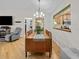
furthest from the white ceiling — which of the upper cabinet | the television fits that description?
the upper cabinet

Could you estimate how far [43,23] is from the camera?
16000 millimetres

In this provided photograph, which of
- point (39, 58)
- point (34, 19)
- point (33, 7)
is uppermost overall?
point (33, 7)

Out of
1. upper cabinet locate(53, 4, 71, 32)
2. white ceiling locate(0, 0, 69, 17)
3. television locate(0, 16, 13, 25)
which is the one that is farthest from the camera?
television locate(0, 16, 13, 25)

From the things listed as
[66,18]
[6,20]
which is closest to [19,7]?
[6,20]

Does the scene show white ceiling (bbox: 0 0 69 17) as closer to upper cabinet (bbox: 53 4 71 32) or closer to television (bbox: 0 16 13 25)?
television (bbox: 0 16 13 25)

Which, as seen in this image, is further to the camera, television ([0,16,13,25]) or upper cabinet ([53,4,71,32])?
television ([0,16,13,25])

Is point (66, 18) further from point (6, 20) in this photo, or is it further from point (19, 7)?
point (6, 20)

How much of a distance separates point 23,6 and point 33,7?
97 cm

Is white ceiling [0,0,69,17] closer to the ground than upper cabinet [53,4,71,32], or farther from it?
farther from it

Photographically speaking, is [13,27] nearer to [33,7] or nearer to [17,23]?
[17,23]

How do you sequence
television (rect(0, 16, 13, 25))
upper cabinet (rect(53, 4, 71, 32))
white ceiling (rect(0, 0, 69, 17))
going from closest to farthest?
upper cabinet (rect(53, 4, 71, 32)) → white ceiling (rect(0, 0, 69, 17)) → television (rect(0, 16, 13, 25))

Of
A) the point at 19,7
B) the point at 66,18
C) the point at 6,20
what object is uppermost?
the point at 19,7

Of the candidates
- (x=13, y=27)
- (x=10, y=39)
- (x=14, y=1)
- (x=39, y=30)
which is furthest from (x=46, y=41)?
(x=13, y=27)

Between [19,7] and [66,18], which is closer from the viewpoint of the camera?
[66,18]
